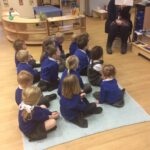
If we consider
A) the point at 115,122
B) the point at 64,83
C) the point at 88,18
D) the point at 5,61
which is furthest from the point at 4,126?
the point at 88,18

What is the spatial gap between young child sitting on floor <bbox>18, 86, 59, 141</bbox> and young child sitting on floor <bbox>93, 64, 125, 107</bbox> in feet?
1.97

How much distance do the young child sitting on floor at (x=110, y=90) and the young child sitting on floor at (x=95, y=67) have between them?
0.34m

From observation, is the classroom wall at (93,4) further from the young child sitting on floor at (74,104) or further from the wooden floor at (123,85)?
the young child sitting on floor at (74,104)

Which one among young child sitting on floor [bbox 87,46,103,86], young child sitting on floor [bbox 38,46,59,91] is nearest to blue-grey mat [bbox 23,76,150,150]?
young child sitting on floor [bbox 38,46,59,91]

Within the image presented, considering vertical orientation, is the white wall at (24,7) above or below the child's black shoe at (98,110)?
above

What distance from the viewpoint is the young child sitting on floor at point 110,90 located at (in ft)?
7.72

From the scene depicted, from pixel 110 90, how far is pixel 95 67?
0.48m

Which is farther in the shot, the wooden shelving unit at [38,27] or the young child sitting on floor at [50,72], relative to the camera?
the wooden shelving unit at [38,27]

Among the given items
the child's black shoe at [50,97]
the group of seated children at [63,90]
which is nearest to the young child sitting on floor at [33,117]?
the group of seated children at [63,90]

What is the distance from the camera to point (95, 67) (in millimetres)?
2744

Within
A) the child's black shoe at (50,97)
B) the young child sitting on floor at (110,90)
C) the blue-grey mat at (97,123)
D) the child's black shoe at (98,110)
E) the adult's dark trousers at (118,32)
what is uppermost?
the adult's dark trousers at (118,32)

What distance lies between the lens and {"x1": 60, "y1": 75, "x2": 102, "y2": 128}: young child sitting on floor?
202 centimetres

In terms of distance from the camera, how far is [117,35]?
3908mm

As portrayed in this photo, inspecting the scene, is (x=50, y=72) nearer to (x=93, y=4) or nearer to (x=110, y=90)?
(x=110, y=90)
